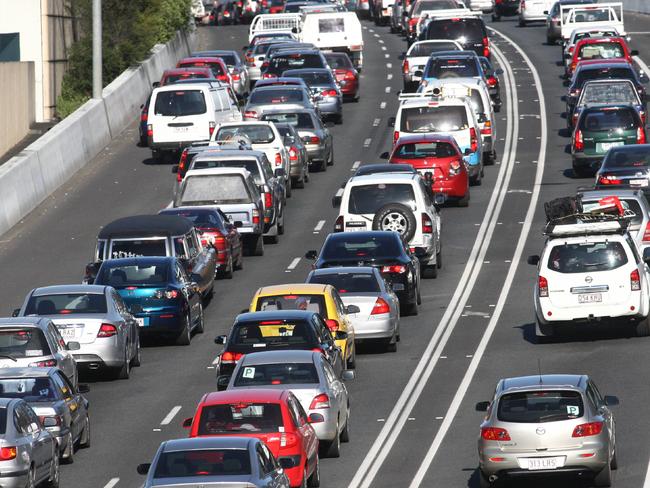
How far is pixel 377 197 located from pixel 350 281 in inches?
210

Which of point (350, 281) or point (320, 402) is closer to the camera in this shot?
point (320, 402)

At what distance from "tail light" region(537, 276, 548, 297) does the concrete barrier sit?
1549 cm

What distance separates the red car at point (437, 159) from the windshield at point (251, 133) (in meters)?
3.44

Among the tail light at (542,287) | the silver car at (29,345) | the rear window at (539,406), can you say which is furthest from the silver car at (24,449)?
the tail light at (542,287)

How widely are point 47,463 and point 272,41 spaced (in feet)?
157

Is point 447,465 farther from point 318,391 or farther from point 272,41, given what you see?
point 272,41

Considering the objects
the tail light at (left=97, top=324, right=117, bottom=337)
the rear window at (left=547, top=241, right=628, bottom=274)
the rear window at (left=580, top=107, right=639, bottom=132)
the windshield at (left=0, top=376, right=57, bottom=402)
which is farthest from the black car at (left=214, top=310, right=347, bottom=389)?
the rear window at (left=580, top=107, right=639, bottom=132)

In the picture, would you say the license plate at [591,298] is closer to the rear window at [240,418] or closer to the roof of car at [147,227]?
the roof of car at [147,227]

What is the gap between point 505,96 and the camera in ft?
195

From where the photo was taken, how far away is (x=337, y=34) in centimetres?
6744

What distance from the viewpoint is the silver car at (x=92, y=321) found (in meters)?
26.3

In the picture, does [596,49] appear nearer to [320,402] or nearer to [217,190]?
[217,190]

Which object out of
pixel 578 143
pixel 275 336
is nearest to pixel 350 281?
pixel 275 336

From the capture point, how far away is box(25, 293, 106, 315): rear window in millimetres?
26672
